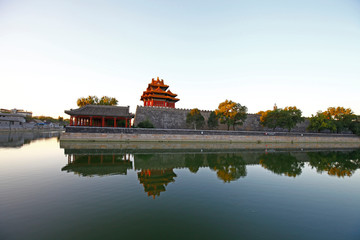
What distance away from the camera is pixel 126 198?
24.2 feet

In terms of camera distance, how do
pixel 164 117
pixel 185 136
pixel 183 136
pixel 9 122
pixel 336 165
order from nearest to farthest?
pixel 336 165 < pixel 183 136 < pixel 185 136 < pixel 164 117 < pixel 9 122

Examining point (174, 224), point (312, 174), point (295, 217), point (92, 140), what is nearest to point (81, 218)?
point (174, 224)

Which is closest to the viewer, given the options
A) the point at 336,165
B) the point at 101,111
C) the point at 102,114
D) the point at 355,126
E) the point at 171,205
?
the point at 171,205

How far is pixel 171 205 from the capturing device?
6859mm

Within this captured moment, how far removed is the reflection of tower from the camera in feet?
27.9

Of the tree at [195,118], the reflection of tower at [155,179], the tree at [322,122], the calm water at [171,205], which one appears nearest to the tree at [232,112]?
the tree at [195,118]

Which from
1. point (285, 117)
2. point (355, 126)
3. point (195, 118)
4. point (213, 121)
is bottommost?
point (355, 126)

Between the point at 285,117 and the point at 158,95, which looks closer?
the point at 285,117

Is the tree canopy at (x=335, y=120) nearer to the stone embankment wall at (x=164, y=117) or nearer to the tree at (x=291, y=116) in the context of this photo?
the tree at (x=291, y=116)

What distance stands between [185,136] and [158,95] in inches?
693

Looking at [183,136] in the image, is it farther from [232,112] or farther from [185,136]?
[232,112]

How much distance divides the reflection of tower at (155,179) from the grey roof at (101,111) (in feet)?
66.6

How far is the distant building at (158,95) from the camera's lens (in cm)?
4422

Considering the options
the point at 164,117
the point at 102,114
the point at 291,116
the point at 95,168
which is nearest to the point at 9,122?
the point at 102,114
